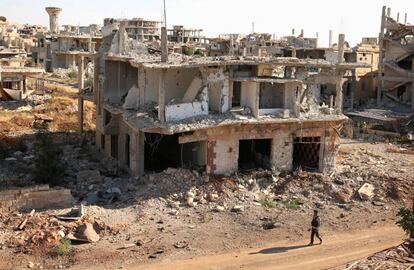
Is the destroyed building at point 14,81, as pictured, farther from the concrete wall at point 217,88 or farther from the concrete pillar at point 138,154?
the concrete wall at point 217,88

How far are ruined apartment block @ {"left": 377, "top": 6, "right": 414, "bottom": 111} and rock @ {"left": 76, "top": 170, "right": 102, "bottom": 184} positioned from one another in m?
26.8

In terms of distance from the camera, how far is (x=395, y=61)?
4291cm

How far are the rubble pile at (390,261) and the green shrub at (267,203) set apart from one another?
24.5 ft

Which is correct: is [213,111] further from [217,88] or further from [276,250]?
[276,250]

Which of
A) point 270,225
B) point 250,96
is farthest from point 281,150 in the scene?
point 270,225

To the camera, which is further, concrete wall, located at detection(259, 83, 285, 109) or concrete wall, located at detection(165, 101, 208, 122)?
concrete wall, located at detection(259, 83, 285, 109)

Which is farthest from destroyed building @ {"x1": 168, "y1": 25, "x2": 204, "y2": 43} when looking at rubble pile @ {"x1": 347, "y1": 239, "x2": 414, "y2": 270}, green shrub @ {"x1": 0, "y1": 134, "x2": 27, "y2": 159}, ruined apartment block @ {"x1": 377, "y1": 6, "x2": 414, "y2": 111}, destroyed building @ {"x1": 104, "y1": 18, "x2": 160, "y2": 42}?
rubble pile @ {"x1": 347, "y1": 239, "x2": 414, "y2": 270}

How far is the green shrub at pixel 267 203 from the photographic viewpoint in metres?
20.1

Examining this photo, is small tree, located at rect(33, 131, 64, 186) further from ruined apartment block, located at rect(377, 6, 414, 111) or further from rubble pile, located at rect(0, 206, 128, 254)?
ruined apartment block, located at rect(377, 6, 414, 111)

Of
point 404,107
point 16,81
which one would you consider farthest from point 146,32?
point 404,107

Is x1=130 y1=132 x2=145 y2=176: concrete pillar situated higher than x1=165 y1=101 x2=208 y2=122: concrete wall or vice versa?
x1=165 y1=101 x2=208 y2=122: concrete wall

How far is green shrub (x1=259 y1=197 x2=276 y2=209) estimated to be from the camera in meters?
20.1

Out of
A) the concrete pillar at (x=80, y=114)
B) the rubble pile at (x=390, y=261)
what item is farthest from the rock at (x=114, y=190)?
the rubble pile at (x=390, y=261)

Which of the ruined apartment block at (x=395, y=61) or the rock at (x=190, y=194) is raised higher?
the ruined apartment block at (x=395, y=61)
